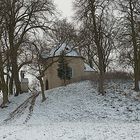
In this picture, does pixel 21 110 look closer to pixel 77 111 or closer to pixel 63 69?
pixel 77 111

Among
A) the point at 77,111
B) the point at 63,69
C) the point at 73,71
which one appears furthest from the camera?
the point at 73,71

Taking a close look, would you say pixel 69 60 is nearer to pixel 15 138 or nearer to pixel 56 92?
pixel 56 92

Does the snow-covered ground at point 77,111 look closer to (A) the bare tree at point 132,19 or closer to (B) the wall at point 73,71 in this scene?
(A) the bare tree at point 132,19

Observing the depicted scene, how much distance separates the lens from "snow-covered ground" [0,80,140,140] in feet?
68.6

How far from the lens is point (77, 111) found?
29141 mm

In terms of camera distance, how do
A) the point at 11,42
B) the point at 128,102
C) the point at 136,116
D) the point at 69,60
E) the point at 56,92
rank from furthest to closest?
the point at 69,60 → the point at 11,42 → the point at 56,92 → the point at 128,102 → the point at 136,116

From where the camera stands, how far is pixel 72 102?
32.1m

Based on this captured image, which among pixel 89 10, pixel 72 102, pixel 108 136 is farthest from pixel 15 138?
pixel 89 10

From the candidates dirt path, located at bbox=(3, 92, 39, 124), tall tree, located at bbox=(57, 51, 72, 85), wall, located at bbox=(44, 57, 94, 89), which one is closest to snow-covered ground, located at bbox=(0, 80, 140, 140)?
dirt path, located at bbox=(3, 92, 39, 124)

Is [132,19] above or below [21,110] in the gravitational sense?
above

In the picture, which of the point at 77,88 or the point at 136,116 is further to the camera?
the point at 77,88

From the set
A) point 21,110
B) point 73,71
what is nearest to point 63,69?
point 73,71

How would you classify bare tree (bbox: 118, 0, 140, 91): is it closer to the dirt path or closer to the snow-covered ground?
the snow-covered ground

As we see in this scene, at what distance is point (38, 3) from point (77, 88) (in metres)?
10.3
